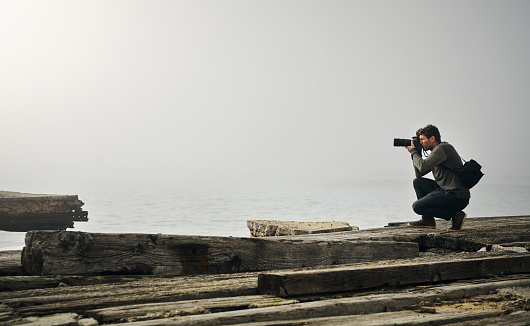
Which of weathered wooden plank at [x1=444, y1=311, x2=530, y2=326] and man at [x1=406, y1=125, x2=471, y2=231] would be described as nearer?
weathered wooden plank at [x1=444, y1=311, x2=530, y2=326]

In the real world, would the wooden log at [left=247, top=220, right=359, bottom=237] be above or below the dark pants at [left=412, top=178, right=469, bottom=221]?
below

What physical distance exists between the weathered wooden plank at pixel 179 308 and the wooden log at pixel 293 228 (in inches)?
256

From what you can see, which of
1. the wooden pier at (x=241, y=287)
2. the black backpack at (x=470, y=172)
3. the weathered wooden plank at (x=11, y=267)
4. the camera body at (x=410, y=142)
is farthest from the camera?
the camera body at (x=410, y=142)

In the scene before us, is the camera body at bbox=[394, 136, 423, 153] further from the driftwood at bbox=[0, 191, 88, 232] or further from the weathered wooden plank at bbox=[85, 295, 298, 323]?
the driftwood at bbox=[0, 191, 88, 232]

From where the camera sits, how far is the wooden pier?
2.45 meters

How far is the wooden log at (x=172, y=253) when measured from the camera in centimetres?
334

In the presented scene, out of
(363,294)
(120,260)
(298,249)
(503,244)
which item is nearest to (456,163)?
(503,244)

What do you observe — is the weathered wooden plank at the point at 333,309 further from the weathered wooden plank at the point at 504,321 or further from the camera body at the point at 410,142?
the camera body at the point at 410,142

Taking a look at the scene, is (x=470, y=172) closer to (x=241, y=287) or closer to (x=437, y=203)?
(x=437, y=203)

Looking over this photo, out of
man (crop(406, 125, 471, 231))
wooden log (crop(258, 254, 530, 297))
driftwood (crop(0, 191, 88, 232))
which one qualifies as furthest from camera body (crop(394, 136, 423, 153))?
driftwood (crop(0, 191, 88, 232))

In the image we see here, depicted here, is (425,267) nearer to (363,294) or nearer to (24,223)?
(363,294)

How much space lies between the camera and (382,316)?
2529mm

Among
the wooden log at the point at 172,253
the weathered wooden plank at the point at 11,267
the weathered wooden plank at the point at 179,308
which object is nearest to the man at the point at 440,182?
the wooden log at the point at 172,253

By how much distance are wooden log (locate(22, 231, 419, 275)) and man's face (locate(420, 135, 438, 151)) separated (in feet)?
8.62
